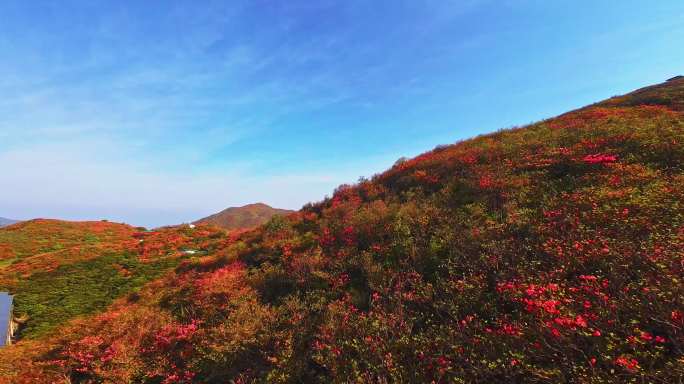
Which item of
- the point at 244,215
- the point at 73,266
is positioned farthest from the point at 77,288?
the point at 244,215

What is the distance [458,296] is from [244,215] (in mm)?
86923

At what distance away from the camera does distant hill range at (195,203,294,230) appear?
263 ft

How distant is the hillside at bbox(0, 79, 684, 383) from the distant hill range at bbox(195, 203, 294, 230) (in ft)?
Result: 215

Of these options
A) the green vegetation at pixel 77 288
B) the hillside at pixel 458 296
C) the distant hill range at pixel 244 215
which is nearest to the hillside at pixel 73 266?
the green vegetation at pixel 77 288

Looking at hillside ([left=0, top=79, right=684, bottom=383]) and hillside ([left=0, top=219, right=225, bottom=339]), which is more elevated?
hillside ([left=0, top=219, right=225, bottom=339])

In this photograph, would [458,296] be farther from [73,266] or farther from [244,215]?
[244,215]

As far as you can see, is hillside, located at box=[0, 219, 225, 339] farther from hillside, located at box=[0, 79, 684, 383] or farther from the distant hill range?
the distant hill range

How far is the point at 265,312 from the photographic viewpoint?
10047 mm

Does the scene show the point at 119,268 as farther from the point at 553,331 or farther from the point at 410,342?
the point at 553,331

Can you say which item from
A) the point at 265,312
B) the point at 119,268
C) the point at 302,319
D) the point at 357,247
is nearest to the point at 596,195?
the point at 357,247

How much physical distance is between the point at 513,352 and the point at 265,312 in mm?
7690

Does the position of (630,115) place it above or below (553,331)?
above

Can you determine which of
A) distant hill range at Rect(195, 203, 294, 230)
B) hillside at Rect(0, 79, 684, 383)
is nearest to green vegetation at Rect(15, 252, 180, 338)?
hillside at Rect(0, 79, 684, 383)

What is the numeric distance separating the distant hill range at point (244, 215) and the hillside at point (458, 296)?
215 feet
